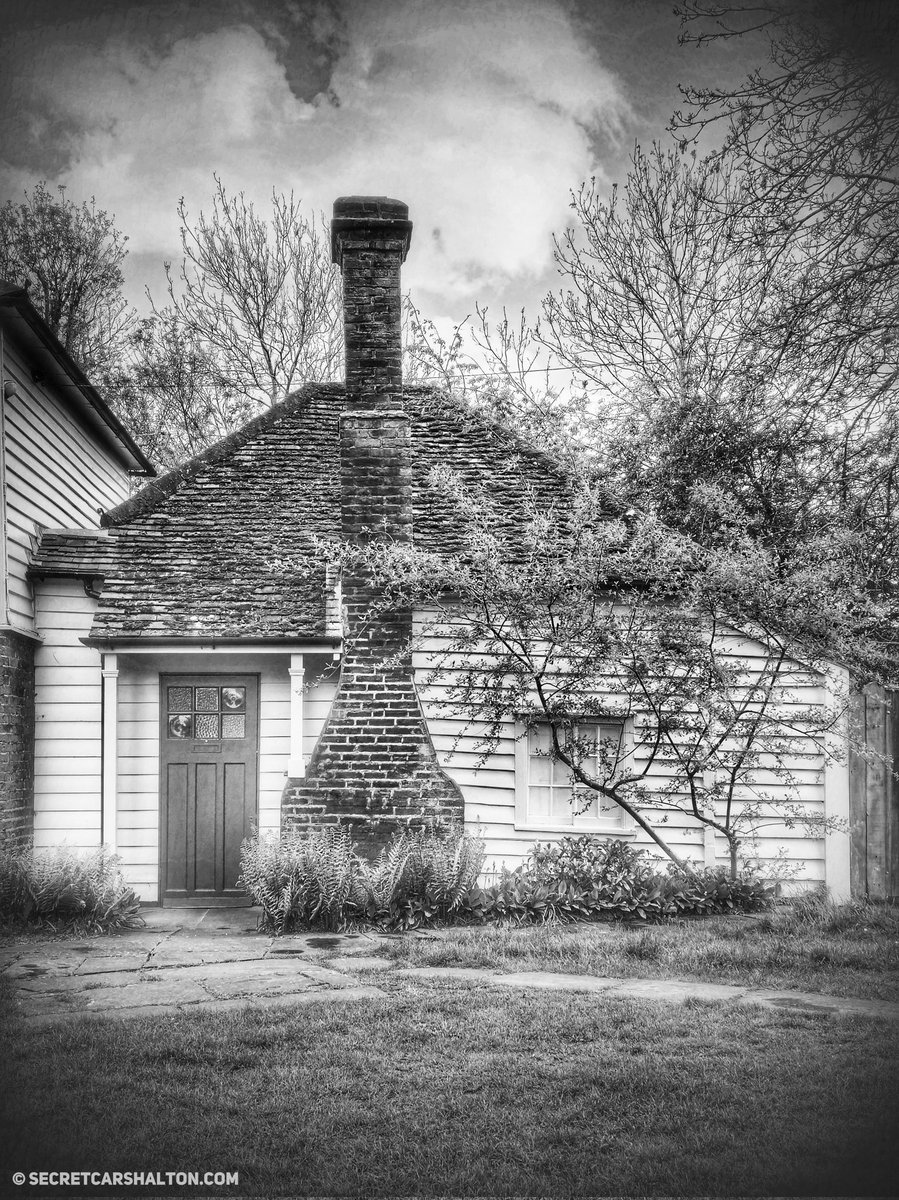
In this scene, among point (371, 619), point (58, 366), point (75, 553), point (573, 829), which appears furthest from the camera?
point (58, 366)

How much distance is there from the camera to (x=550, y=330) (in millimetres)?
14516

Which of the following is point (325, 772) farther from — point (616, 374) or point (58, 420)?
point (616, 374)

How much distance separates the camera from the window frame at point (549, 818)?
369 inches

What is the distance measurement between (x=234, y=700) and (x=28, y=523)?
8.59 ft

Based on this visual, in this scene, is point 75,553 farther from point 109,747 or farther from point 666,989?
point 666,989

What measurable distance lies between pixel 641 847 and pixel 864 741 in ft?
7.39

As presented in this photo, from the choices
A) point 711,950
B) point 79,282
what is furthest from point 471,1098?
point 79,282

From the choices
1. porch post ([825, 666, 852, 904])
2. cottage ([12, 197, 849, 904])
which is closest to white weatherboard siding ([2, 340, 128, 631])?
cottage ([12, 197, 849, 904])

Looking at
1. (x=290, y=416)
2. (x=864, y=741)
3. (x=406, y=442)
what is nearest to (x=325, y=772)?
(x=406, y=442)

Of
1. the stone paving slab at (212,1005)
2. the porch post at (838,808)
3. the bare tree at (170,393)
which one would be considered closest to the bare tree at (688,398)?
the porch post at (838,808)

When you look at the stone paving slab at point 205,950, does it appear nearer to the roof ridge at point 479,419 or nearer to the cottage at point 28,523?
the cottage at point 28,523

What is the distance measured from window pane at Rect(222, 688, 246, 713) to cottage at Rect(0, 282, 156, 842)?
1211mm

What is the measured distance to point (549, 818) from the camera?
9625 mm

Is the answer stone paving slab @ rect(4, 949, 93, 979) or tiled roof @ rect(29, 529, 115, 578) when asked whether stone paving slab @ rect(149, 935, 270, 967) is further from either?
tiled roof @ rect(29, 529, 115, 578)
